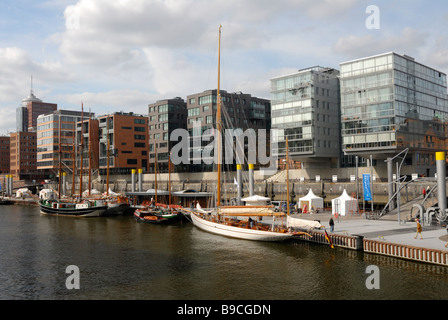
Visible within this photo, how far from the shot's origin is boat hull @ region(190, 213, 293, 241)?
43.4 meters

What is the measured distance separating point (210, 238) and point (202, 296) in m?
23.2

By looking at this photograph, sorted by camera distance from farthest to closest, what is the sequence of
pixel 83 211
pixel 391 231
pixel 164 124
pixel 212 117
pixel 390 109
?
pixel 164 124 < pixel 212 117 < pixel 390 109 < pixel 83 211 < pixel 391 231

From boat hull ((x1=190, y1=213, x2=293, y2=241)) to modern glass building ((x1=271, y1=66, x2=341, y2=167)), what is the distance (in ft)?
160

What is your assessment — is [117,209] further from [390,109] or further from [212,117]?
[390,109]

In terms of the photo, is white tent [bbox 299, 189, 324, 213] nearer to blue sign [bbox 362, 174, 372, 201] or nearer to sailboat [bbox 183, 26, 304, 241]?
blue sign [bbox 362, 174, 372, 201]

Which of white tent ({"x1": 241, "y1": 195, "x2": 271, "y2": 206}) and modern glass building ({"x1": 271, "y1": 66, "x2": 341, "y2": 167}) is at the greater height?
modern glass building ({"x1": 271, "y1": 66, "x2": 341, "y2": 167})

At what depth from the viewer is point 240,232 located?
47.1 m

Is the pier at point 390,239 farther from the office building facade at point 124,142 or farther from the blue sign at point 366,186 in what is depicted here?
the office building facade at point 124,142

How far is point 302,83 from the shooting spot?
97.6 m

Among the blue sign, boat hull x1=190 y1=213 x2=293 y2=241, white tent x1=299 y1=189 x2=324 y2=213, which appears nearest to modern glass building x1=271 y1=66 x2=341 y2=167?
white tent x1=299 y1=189 x2=324 y2=213

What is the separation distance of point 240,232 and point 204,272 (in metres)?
15.3

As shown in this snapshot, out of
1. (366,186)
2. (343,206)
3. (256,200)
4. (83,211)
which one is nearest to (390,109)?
(343,206)
